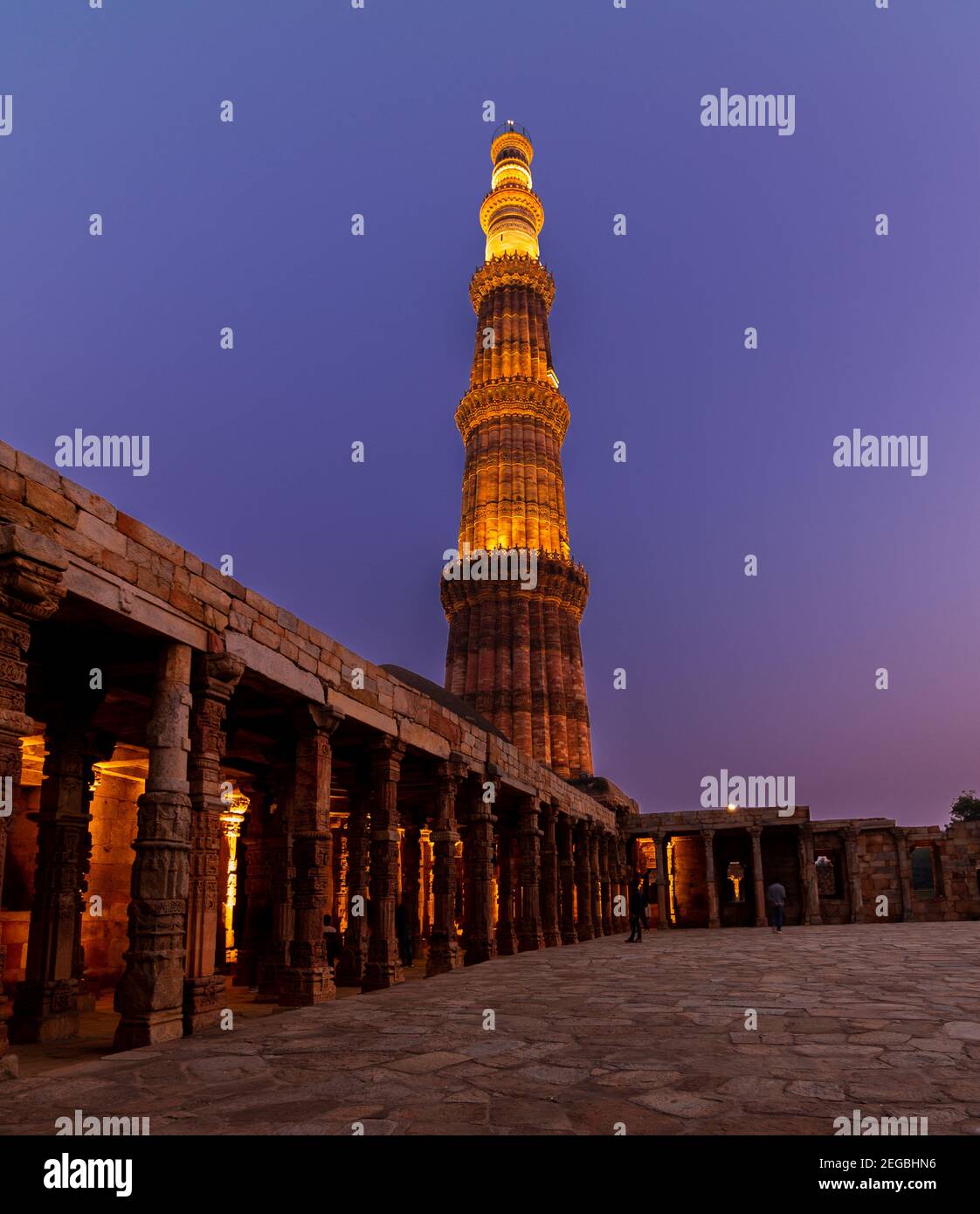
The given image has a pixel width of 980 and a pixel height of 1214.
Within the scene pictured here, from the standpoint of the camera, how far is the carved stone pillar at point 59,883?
9102mm

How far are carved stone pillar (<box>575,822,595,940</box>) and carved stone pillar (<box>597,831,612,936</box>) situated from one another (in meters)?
2.19

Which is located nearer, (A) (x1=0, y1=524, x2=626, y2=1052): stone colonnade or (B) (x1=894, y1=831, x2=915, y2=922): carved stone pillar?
(A) (x1=0, y1=524, x2=626, y2=1052): stone colonnade

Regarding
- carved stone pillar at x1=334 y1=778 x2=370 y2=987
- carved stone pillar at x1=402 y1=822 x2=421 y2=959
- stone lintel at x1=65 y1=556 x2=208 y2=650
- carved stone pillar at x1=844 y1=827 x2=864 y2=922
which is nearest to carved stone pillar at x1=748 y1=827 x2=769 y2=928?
carved stone pillar at x1=844 y1=827 x2=864 y2=922

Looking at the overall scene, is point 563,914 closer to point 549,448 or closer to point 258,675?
point 258,675

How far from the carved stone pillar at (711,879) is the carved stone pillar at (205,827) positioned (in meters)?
25.8

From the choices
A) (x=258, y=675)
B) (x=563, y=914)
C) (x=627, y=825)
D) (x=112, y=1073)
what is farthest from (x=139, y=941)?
(x=627, y=825)

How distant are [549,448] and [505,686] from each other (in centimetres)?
1295

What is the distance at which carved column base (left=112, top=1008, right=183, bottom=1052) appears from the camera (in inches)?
295

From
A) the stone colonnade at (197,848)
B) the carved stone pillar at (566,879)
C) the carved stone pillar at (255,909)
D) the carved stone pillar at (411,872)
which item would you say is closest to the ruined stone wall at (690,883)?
the carved stone pillar at (566,879)

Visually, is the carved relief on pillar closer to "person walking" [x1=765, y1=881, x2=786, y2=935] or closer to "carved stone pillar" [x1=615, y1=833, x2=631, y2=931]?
"person walking" [x1=765, y1=881, x2=786, y2=935]

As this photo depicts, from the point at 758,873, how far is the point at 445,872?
20127 mm

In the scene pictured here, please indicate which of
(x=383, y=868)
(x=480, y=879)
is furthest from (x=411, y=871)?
(x=383, y=868)

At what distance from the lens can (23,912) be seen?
1230 cm

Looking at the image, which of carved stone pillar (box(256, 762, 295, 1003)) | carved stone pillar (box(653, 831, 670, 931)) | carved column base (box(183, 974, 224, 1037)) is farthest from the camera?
carved stone pillar (box(653, 831, 670, 931))
